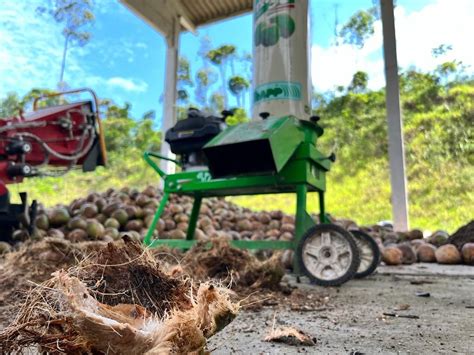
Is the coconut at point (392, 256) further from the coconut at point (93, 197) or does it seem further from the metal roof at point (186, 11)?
the metal roof at point (186, 11)

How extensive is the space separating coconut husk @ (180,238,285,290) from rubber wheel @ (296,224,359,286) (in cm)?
33

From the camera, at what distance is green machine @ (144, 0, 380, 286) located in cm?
222

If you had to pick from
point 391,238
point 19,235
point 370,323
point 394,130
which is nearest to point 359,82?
point 394,130

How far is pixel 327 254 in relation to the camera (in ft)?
7.22

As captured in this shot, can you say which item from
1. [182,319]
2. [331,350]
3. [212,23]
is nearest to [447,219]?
[212,23]

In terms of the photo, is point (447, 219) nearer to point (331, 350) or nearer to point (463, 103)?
point (463, 103)

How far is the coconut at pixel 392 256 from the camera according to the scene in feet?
11.3

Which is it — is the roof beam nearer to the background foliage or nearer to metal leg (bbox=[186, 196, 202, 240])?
the background foliage

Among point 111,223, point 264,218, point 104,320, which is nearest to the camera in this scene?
point 104,320

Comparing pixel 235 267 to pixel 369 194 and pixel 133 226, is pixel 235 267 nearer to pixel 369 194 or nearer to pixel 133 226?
pixel 133 226

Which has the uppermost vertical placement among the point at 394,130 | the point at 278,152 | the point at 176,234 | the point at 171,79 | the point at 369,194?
the point at 171,79

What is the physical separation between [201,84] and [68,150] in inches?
523

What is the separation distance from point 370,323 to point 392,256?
2.34 metres

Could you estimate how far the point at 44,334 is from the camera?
0.56 m
